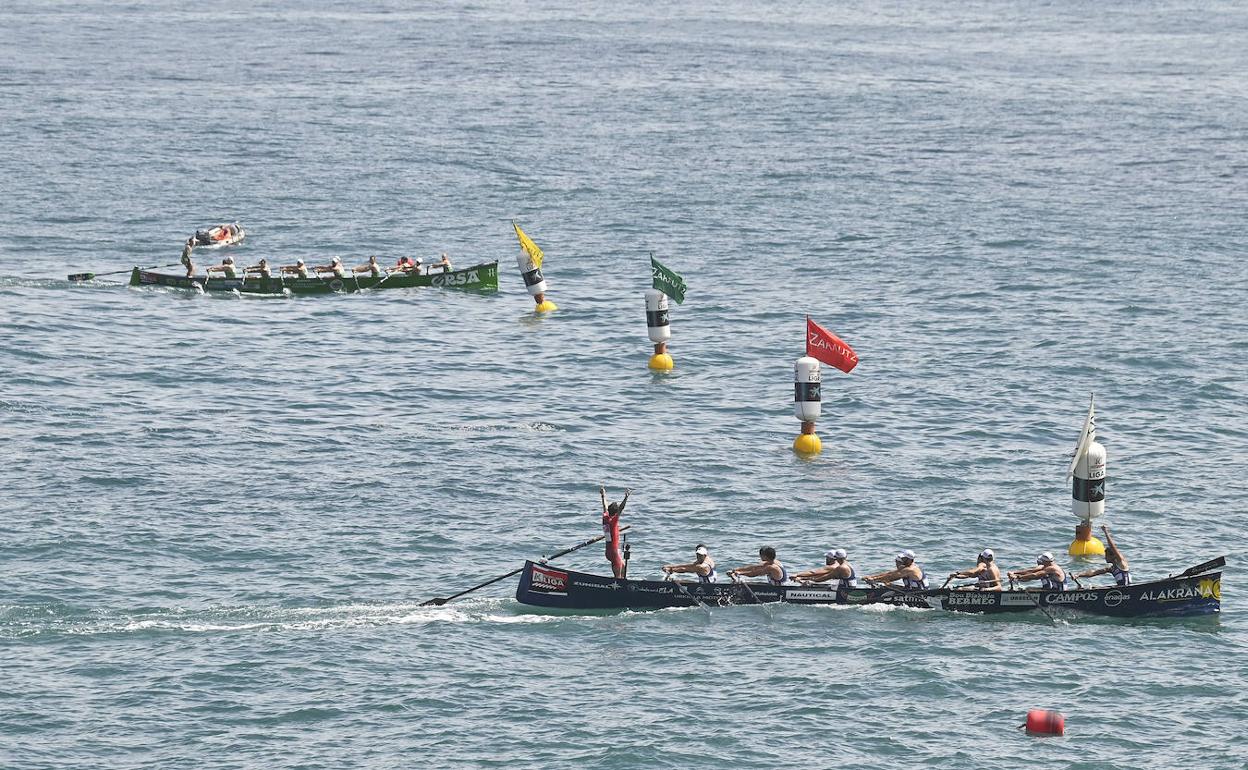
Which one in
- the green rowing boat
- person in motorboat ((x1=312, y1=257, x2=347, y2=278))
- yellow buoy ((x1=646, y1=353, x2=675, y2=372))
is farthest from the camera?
person in motorboat ((x1=312, y1=257, x2=347, y2=278))

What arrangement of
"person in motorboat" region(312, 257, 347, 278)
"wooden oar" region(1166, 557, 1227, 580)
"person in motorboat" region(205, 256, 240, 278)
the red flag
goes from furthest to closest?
"person in motorboat" region(312, 257, 347, 278) < "person in motorboat" region(205, 256, 240, 278) < the red flag < "wooden oar" region(1166, 557, 1227, 580)

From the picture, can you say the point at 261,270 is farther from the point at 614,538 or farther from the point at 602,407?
the point at 614,538

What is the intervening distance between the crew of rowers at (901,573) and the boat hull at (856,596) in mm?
253

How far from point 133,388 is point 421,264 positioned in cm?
2098

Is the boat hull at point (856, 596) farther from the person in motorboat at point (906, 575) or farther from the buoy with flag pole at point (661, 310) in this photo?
the buoy with flag pole at point (661, 310)

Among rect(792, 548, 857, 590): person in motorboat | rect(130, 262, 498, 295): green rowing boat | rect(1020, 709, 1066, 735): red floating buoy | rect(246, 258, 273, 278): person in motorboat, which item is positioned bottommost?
rect(1020, 709, 1066, 735): red floating buoy

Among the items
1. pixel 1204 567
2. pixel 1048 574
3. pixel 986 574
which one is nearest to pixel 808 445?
pixel 986 574

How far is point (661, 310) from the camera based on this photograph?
70.0m

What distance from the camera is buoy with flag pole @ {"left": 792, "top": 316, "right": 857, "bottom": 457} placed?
60.5 metres

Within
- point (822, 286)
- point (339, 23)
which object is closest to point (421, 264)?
point (822, 286)

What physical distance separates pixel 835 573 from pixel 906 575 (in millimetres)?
1890

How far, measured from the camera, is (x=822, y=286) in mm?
82938

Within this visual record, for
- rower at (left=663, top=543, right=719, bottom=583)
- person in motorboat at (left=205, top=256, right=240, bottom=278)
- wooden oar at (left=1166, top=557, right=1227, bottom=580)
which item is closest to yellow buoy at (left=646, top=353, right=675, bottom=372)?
person in motorboat at (left=205, top=256, right=240, bottom=278)

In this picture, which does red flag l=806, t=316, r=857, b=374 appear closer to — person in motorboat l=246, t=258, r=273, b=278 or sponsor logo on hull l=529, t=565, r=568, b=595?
sponsor logo on hull l=529, t=565, r=568, b=595
